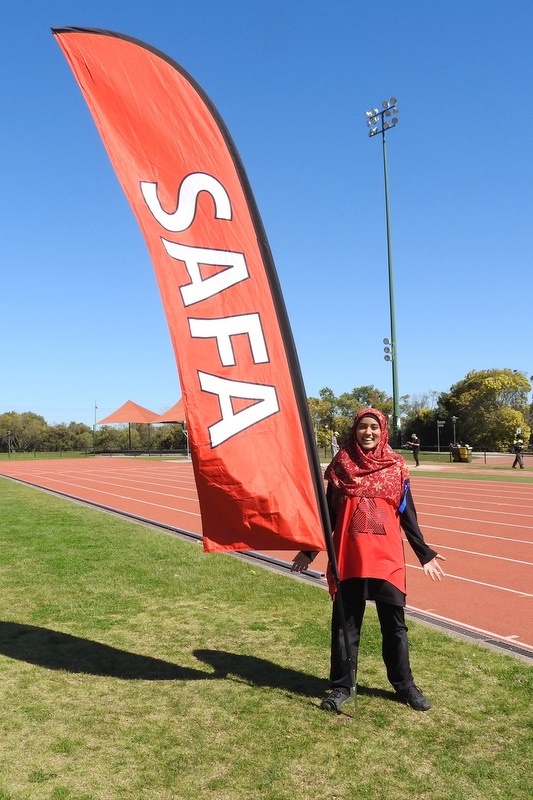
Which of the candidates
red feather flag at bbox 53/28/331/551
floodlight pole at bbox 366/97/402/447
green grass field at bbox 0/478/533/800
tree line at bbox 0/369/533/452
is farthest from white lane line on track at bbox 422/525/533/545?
tree line at bbox 0/369/533/452

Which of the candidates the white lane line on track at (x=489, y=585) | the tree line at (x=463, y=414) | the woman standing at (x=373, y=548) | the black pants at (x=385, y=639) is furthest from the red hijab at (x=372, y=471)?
the tree line at (x=463, y=414)

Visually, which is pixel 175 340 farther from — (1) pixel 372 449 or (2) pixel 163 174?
(1) pixel 372 449

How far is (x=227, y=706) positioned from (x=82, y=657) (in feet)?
4.71

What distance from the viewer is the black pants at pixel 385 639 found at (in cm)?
391

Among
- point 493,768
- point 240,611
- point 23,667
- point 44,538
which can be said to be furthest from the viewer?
point 44,538

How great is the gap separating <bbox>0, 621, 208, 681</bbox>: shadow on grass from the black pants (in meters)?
0.98

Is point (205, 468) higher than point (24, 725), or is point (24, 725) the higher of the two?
point (205, 468)

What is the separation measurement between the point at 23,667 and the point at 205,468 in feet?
6.64

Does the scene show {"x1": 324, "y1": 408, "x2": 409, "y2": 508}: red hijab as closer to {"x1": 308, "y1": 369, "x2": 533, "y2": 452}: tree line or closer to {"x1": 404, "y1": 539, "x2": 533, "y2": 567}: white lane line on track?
{"x1": 404, "y1": 539, "x2": 533, "y2": 567}: white lane line on track

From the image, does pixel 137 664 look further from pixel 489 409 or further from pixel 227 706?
pixel 489 409

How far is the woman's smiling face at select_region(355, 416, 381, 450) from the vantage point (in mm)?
3988

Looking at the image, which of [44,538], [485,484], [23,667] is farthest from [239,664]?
[485,484]

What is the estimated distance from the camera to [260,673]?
14.6 ft

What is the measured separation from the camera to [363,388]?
258ft
